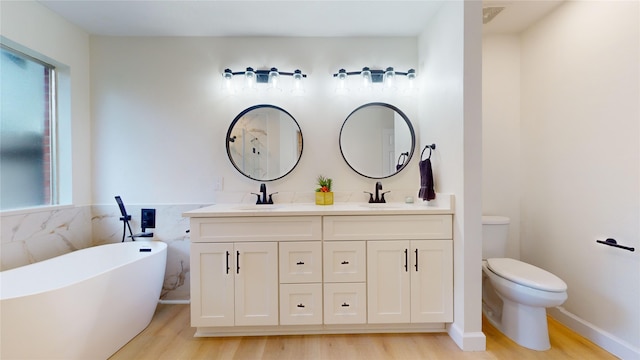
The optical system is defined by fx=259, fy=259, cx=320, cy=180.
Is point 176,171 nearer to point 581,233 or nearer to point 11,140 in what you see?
point 11,140

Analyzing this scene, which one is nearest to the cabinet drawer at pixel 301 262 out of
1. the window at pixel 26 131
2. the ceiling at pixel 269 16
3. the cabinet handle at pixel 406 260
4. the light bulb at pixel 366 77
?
the cabinet handle at pixel 406 260

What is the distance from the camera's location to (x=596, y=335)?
174cm

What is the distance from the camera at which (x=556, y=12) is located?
204cm

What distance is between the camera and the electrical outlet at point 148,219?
2.33 m

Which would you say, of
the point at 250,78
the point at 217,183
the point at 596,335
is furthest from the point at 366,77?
the point at 596,335

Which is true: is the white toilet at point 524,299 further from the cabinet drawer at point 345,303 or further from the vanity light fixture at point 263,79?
the vanity light fixture at point 263,79

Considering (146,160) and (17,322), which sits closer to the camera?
(17,322)

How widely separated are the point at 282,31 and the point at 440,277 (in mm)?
2368

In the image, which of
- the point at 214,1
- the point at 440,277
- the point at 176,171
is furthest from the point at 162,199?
the point at 440,277

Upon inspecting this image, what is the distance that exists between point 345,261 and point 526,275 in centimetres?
120

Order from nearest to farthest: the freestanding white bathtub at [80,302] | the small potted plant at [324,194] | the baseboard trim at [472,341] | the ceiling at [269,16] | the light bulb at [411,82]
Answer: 1. the freestanding white bathtub at [80,302]
2. the baseboard trim at [472,341]
3. the ceiling at [269,16]
4. the small potted plant at [324,194]
5. the light bulb at [411,82]

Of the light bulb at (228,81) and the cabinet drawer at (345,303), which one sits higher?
the light bulb at (228,81)

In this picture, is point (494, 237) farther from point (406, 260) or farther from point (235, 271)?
point (235, 271)

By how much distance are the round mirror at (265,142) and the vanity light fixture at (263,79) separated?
0.19 meters
